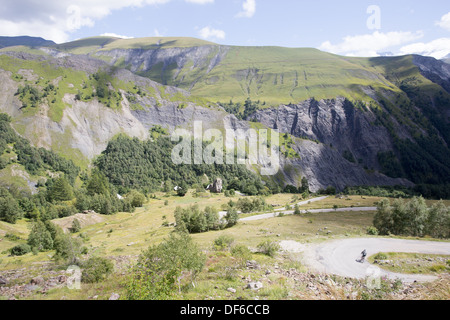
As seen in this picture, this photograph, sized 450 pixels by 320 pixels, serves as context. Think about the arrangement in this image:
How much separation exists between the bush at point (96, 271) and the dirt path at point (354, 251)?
2221cm

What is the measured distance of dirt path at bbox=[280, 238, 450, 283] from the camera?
87.9 feet

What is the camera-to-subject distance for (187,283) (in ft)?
66.8

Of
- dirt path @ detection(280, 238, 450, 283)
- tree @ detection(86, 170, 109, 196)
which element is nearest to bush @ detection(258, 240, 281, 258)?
dirt path @ detection(280, 238, 450, 283)

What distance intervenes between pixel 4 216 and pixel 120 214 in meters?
38.3

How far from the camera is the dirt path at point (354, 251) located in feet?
87.9

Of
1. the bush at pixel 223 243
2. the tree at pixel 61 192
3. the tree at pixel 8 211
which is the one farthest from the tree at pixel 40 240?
the tree at pixel 61 192

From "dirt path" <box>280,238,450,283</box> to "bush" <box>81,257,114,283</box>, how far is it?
72.9 feet

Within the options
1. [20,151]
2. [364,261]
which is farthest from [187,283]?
[20,151]

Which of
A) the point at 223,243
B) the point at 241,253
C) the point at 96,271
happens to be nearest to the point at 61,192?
the point at 223,243

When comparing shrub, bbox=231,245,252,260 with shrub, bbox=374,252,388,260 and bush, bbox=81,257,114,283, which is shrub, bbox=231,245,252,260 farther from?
shrub, bbox=374,252,388,260

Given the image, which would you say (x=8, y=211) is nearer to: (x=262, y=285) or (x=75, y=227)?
(x=75, y=227)

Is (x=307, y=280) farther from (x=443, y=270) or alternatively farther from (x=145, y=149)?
(x=145, y=149)

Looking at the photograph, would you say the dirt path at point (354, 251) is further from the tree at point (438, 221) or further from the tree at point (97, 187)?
the tree at point (97, 187)

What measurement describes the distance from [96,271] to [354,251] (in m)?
33.3
